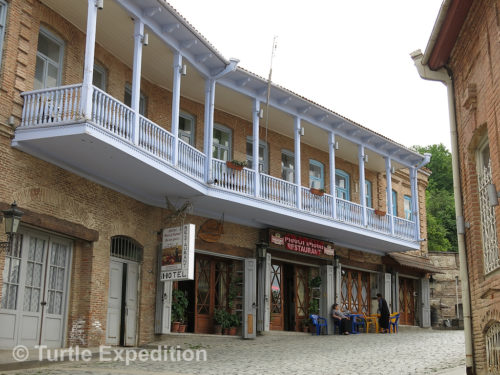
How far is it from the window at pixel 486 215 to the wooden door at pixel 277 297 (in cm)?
1197

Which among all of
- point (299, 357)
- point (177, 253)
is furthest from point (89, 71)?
point (299, 357)

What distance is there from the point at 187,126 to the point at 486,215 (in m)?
11.1

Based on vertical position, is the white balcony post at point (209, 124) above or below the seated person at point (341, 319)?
above

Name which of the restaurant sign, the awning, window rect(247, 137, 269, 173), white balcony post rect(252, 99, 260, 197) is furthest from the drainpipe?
the awning

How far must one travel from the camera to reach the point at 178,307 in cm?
1691

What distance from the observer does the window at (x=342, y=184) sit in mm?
24500

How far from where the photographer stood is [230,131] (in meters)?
20.0

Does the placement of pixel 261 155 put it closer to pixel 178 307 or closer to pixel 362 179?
pixel 362 179

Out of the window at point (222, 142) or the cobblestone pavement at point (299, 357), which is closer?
the cobblestone pavement at point (299, 357)

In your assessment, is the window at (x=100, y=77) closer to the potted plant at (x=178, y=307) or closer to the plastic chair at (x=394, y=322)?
the potted plant at (x=178, y=307)

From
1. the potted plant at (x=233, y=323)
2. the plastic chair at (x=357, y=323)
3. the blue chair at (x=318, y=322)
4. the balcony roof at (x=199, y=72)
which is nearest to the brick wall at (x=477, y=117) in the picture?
the balcony roof at (x=199, y=72)

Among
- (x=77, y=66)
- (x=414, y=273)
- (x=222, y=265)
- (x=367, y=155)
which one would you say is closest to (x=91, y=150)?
(x=77, y=66)

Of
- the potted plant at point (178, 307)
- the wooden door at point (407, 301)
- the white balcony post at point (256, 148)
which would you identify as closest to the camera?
the potted plant at point (178, 307)

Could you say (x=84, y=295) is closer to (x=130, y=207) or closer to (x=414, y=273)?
(x=130, y=207)
